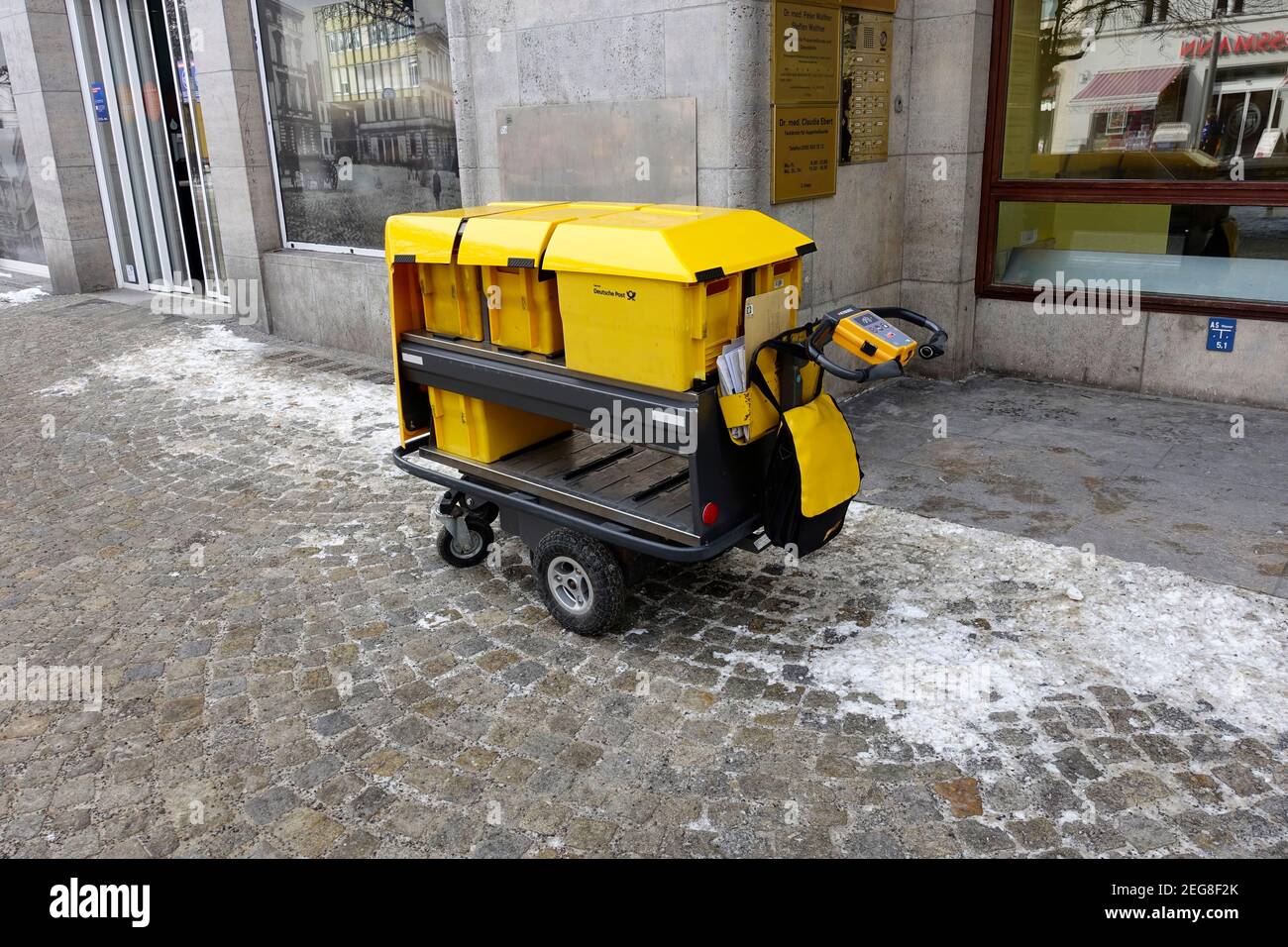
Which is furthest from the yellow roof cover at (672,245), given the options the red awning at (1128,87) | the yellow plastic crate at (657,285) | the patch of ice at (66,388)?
the patch of ice at (66,388)

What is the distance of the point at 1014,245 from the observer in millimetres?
8383

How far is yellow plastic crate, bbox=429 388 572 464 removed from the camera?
5.00m

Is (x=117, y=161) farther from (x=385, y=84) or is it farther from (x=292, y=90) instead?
(x=385, y=84)

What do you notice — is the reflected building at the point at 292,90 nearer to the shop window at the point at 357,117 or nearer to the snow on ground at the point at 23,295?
the shop window at the point at 357,117

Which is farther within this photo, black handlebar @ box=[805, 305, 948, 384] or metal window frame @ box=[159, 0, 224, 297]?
metal window frame @ box=[159, 0, 224, 297]

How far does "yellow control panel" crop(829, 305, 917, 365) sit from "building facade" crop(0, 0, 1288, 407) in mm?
2949

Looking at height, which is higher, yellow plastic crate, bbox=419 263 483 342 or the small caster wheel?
yellow plastic crate, bbox=419 263 483 342

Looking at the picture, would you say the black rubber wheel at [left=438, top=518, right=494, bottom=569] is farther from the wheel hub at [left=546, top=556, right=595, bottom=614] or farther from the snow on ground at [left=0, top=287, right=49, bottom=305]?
the snow on ground at [left=0, top=287, right=49, bottom=305]

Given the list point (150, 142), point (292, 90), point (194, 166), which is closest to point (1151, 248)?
point (292, 90)

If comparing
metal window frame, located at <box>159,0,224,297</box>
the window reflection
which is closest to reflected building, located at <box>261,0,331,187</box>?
metal window frame, located at <box>159,0,224,297</box>

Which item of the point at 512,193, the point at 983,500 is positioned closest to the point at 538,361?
the point at 983,500

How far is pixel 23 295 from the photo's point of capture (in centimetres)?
1432

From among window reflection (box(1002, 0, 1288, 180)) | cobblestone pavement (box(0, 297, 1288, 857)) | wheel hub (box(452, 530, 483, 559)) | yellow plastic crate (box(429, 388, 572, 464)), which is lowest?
cobblestone pavement (box(0, 297, 1288, 857))
